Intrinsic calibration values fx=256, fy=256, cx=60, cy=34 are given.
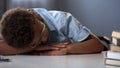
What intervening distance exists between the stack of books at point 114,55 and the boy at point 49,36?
340mm

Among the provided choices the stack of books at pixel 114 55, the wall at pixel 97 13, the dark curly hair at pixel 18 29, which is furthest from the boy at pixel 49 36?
the wall at pixel 97 13

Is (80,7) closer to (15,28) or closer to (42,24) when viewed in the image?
(42,24)

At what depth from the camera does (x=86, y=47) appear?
1.22 metres

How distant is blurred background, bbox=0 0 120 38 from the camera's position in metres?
2.60

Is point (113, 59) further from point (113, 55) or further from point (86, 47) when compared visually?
point (86, 47)

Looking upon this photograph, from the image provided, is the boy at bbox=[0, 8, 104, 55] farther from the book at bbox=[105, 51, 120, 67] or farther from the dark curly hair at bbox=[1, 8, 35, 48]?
the book at bbox=[105, 51, 120, 67]

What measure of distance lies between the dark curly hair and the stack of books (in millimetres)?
340

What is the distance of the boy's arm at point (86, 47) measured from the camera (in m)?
1.21

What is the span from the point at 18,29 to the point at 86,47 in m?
0.36

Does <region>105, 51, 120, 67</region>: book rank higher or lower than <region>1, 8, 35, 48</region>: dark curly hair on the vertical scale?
lower

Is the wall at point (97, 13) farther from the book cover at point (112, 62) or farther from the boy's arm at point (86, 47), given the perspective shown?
the book cover at point (112, 62)

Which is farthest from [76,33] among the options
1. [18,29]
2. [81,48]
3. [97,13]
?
[97,13]

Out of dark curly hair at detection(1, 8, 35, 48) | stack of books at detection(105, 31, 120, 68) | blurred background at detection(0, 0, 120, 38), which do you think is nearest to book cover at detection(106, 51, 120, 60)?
stack of books at detection(105, 31, 120, 68)

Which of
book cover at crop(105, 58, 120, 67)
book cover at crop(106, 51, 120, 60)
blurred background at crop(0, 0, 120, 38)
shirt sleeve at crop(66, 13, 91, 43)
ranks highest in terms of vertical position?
blurred background at crop(0, 0, 120, 38)
